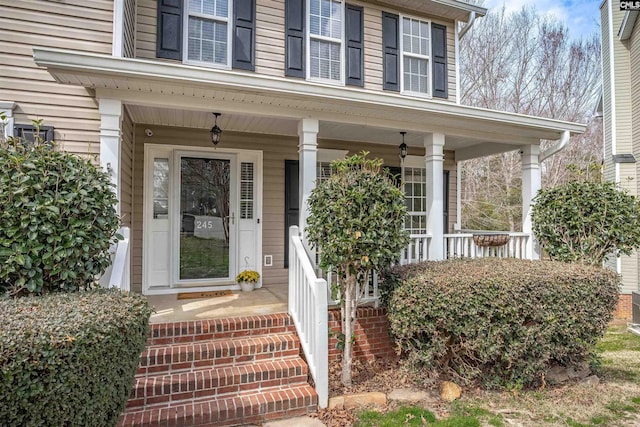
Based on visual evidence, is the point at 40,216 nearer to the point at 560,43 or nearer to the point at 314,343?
the point at 314,343

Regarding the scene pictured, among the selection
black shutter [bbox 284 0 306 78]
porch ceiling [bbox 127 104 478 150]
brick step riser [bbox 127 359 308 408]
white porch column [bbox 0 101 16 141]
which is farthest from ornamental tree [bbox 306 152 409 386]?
white porch column [bbox 0 101 16 141]

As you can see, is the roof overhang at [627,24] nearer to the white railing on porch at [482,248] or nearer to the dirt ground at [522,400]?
the white railing on porch at [482,248]

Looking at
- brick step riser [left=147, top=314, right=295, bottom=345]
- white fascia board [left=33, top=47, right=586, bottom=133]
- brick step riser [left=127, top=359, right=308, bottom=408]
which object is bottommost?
brick step riser [left=127, top=359, right=308, bottom=408]

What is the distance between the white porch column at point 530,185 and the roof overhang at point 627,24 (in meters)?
5.05

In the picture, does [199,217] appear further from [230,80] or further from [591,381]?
[591,381]

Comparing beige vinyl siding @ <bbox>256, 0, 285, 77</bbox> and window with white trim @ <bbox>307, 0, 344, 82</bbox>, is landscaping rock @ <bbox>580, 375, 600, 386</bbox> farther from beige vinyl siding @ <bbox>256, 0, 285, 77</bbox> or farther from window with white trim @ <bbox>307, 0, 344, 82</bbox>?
beige vinyl siding @ <bbox>256, 0, 285, 77</bbox>

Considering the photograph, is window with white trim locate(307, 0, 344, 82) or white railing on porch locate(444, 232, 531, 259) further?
window with white trim locate(307, 0, 344, 82)

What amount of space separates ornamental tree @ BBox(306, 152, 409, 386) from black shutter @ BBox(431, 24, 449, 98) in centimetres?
398

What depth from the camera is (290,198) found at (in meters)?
5.93

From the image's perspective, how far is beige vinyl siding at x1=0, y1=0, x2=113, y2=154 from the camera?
3.86m

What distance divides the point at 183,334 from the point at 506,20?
18.7 metres

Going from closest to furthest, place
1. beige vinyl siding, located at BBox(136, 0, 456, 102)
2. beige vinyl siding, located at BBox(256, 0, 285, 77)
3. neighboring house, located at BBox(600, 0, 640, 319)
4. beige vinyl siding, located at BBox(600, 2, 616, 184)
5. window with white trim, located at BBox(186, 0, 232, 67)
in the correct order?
beige vinyl siding, located at BBox(136, 0, 456, 102) < window with white trim, located at BBox(186, 0, 232, 67) < beige vinyl siding, located at BBox(256, 0, 285, 77) < neighboring house, located at BBox(600, 0, 640, 319) < beige vinyl siding, located at BBox(600, 2, 616, 184)

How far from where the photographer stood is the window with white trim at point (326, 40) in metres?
6.05

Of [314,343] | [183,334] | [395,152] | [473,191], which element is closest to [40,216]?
[183,334]
